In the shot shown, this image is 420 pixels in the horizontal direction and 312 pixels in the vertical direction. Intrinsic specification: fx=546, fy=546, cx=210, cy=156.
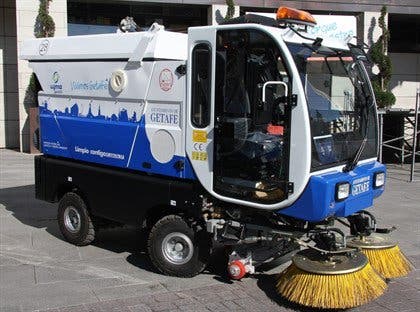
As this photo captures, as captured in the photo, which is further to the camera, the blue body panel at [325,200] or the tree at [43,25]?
the tree at [43,25]

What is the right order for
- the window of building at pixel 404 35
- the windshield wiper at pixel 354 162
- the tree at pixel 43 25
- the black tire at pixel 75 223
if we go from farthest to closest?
the window of building at pixel 404 35 → the tree at pixel 43 25 → the black tire at pixel 75 223 → the windshield wiper at pixel 354 162

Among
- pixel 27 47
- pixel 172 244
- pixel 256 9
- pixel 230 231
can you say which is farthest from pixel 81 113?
pixel 256 9

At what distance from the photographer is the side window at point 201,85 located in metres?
4.98

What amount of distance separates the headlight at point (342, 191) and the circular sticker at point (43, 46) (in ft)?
12.7

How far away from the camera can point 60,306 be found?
4738mm

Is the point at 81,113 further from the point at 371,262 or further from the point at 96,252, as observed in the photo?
the point at 371,262

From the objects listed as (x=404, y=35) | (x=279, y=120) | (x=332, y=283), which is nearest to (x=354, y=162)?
(x=279, y=120)

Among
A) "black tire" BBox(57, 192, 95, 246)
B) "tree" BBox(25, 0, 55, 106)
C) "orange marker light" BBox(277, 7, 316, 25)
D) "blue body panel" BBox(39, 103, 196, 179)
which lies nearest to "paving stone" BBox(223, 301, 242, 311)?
"blue body panel" BBox(39, 103, 196, 179)

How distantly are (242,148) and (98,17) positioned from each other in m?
12.9

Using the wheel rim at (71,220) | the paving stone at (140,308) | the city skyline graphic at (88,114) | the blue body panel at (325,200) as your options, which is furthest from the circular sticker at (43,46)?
the blue body panel at (325,200)

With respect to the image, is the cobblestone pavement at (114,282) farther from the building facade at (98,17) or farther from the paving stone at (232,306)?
the building facade at (98,17)

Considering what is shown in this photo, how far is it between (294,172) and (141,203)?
1800 millimetres

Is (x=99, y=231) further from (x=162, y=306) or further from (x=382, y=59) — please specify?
(x=382, y=59)

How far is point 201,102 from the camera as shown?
16.5ft
